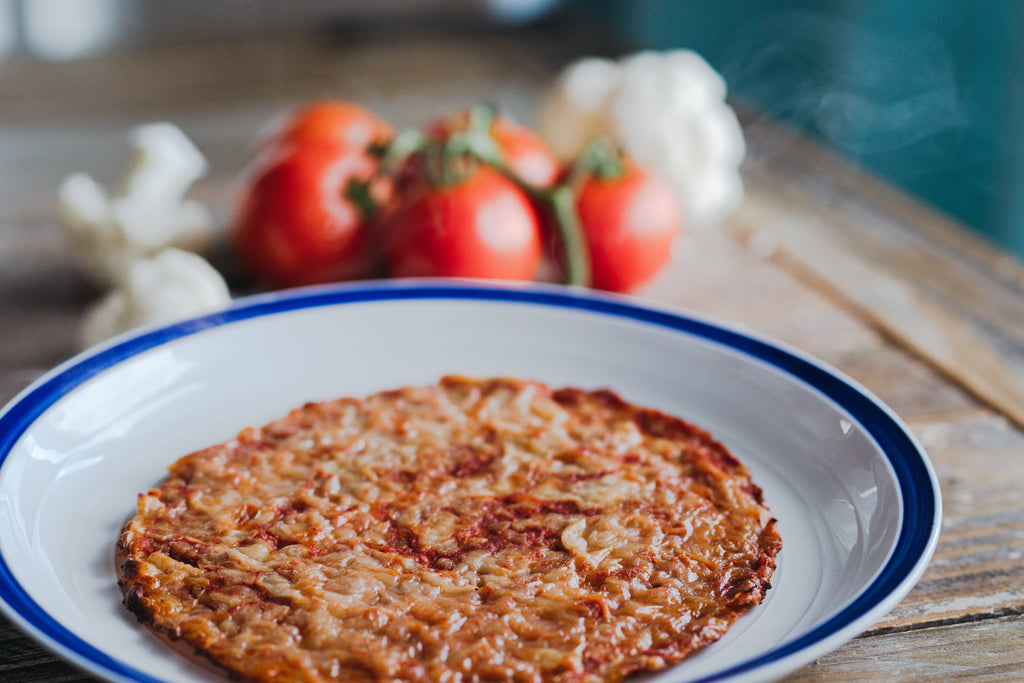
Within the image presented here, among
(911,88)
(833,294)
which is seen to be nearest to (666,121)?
(833,294)

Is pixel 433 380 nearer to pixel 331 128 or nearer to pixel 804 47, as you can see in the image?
pixel 331 128

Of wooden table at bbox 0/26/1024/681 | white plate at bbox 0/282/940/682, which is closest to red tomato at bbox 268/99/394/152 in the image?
wooden table at bbox 0/26/1024/681

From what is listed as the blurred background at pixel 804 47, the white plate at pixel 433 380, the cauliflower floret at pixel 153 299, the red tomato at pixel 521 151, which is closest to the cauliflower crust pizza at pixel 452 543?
the white plate at pixel 433 380

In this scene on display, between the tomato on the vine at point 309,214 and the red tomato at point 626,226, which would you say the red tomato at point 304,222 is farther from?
the red tomato at point 626,226

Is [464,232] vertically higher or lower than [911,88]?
lower

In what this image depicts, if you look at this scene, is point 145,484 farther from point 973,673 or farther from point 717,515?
point 973,673

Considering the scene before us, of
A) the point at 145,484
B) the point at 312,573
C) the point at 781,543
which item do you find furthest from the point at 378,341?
the point at 781,543
